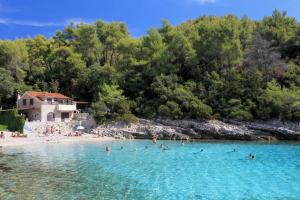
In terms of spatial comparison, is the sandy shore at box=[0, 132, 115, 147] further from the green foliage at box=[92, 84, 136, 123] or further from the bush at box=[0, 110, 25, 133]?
the green foliage at box=[92, 84, 136, 123]

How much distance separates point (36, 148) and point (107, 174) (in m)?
18.0

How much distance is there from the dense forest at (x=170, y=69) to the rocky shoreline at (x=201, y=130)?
4.31ft

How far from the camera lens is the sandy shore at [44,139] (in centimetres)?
4394

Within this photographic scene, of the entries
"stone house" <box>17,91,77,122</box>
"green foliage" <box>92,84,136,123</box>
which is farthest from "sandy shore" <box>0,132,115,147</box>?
"stone house" <box>17,91,77,122</box>

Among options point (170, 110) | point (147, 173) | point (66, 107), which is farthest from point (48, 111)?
point (147, 173)

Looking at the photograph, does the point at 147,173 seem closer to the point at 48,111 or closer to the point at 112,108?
the point at 112,108

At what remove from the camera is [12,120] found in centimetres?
5275

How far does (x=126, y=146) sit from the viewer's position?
43.8 m

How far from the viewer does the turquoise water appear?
19.9m

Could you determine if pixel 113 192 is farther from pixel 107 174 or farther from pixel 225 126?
pixel 225 126

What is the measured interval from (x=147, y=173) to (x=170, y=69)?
37156mm

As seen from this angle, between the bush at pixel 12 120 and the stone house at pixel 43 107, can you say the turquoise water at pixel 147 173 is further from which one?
the stone house at pixel 43 107

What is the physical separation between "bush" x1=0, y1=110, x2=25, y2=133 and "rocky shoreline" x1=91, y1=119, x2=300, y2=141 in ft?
32.4

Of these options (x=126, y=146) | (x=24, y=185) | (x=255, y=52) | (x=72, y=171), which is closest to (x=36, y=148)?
(x=126, y=146)
